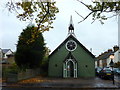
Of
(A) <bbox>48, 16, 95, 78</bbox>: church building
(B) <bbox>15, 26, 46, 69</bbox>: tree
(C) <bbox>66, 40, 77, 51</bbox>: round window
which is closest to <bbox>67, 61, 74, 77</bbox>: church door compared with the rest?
(A) <bbox>48, 16, 95, 78</bbox>: church building

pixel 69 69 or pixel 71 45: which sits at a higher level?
pixel 71 45

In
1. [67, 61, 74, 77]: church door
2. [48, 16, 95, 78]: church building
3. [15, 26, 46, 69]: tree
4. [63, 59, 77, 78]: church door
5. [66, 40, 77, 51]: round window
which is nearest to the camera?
[15, 26, 46, 69]: tree

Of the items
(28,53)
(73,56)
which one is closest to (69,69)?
(73,56)

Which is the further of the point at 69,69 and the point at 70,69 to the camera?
the point at 70,69

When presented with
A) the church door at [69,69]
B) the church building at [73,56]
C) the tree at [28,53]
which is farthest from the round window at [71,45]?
the tree at [28,53]

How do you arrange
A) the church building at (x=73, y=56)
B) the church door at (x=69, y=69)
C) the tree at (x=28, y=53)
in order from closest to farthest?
the tree at (x=28, y=53), the church door at (x=69, y=69), the church building at (x=73, y=56)

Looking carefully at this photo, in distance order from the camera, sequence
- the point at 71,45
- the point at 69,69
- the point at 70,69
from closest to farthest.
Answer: the point at 69,69, the point at 70,69, the point at 71,45

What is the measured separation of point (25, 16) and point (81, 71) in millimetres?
25868

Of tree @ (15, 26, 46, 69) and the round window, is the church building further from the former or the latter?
tree @ (15, 26, 46, 69)

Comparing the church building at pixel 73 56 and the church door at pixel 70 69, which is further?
the church building at pixel 73 56

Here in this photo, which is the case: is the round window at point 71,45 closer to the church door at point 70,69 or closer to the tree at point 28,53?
the church door at point 70,69

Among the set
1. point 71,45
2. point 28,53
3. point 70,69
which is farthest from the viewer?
point 71,45

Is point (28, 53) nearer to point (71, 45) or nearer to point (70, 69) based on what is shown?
point (70, 69)

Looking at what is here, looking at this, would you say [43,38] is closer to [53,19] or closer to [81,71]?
[81,71]
